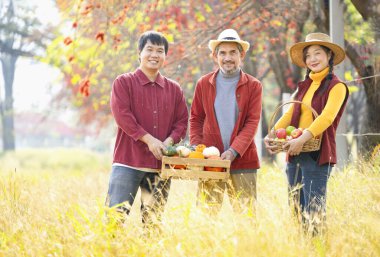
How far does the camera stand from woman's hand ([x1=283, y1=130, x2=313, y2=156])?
14.5 feet

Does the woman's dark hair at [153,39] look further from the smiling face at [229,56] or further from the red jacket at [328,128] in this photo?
the red jacket at [328,128]

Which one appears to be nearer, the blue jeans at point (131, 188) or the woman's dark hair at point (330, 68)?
the woman's dark hair at point (330, 68)

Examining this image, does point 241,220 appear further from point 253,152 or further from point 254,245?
point 253,152

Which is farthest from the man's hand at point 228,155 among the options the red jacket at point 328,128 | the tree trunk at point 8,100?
the tree trunk at point 8,100

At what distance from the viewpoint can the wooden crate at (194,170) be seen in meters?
4.40

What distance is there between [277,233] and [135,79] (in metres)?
1.87

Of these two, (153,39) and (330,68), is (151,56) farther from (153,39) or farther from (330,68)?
(330,68)

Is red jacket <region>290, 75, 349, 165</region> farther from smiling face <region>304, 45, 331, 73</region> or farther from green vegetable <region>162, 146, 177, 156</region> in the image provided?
green vegetable <region>162, 146, 177, 156</region>

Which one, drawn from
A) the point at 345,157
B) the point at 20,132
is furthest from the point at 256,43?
the point at 20,132

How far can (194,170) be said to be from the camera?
4441mm

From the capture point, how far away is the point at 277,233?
3.76 metres

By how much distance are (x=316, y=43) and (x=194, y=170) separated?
1412mm

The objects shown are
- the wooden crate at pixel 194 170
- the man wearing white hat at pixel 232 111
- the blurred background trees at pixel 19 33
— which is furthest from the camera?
the blurred background trees at pixel 19 33

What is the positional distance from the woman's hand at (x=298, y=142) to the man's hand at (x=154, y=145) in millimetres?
948
